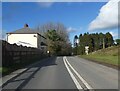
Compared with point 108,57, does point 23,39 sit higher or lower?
higher

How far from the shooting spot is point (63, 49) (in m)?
121

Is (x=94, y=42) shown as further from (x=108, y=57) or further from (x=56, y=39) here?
(x=108, y=57)

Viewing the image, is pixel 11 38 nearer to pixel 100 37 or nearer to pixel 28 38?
pixel 28 38

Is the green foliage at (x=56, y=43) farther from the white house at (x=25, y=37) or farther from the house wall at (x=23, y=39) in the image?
the house wall at (x=23, y=39)

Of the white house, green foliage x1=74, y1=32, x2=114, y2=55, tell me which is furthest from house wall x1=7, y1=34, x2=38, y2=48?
green foliage x1=74, y1=32, x2=114, y2=55

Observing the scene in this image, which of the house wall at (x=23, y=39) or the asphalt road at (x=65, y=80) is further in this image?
the house wall at (x=23, y=39)

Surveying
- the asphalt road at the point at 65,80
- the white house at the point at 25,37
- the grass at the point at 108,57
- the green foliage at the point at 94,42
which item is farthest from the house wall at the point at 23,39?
the asphalt road at the point at 65,80

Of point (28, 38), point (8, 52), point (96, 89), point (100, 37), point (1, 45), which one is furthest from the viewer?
point (100, 37)

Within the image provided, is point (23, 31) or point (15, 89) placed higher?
point (23, 31)

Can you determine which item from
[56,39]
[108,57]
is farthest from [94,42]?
[108,57]

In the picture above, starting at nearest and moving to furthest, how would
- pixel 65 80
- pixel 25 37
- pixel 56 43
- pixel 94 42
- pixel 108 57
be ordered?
pixel 65 80, pixel 108 57, pixel 25 37, pixel 56 43, pixel 94 42

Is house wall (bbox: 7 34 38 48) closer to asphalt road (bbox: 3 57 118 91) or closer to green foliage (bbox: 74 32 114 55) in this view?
green foliage (bbox: 74 32 114 55)

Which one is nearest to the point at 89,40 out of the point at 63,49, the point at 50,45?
the point at 63,49

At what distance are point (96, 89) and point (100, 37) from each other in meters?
140
